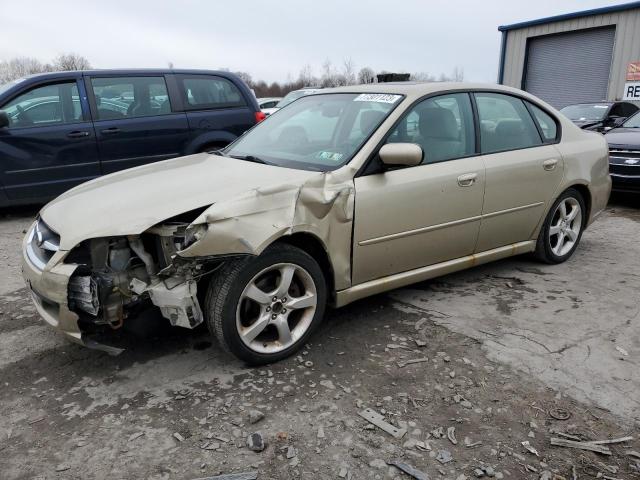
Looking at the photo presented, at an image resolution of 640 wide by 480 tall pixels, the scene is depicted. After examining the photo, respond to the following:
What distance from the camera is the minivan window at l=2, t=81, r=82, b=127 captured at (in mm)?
6293

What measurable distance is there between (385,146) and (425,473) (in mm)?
1920

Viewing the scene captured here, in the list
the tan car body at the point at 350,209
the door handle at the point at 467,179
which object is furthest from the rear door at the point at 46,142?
the door handle at the point at 467,179

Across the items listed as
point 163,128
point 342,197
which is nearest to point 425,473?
point 342,197

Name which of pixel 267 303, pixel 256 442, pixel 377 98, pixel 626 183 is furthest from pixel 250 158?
pixel 626 183

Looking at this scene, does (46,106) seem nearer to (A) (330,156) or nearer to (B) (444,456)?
(A) (330,156)

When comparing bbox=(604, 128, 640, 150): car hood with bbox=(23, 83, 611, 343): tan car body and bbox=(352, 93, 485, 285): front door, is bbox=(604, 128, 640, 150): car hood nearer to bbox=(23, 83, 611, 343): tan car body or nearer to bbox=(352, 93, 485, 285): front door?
bbox=(23, 83, 611, 343): tan car body

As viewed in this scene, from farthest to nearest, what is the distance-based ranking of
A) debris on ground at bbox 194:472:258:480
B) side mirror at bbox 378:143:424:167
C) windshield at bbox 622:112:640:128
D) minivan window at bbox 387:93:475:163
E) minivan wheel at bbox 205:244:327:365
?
1. windshield at bbox 622:112:640:128
2. minivan window at bbox 387:93:475:163
3. side mirror at bbox 378:143:424:167
4. minivan wheel at bbox 205:244:327:365
5. debris on ground at bbox 194:472:258:480

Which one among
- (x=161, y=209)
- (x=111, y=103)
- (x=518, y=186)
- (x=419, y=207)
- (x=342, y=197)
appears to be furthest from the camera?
(x=111, y=103)

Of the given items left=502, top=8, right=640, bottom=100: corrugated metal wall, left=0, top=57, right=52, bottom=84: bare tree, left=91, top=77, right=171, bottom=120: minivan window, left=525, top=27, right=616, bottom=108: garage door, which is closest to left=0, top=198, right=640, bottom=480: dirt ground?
left=91, top=77, right=171, bottom=120: minivan window

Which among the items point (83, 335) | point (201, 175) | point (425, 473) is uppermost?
point (201, 175)

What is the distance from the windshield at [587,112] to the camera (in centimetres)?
1088

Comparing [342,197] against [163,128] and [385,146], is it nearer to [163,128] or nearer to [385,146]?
[385,146]

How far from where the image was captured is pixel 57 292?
2752 mm

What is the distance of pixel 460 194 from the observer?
12.4ft
